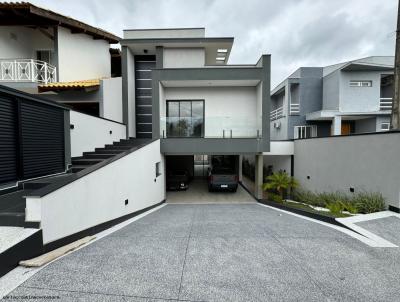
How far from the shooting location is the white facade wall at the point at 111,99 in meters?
10.8

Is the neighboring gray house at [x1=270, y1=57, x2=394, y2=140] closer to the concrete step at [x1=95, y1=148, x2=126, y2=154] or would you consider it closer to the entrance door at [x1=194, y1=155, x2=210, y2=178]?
the entrance door at [x1=194, y1=155, x2=210, y2=178]

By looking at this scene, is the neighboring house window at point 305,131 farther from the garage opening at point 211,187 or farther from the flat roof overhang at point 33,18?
the flat roof overhang at point 33,18

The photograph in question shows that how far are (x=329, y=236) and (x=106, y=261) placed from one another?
4918 mm

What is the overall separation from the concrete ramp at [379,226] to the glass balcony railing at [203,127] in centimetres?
632

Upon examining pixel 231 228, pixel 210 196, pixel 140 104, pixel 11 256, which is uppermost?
pixel 140 104

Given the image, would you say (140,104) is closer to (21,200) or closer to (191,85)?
(191,85)

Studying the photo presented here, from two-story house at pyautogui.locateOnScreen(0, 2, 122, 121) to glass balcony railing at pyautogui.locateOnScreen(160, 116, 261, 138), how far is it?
12.3ft

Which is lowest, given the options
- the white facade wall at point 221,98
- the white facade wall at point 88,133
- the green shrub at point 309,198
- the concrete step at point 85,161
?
the green shrub at point 309,198

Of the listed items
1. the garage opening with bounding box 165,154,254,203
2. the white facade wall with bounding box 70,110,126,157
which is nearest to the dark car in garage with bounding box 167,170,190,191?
the garage opening with bounding box 165,154,254,203

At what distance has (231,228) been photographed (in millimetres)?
5312

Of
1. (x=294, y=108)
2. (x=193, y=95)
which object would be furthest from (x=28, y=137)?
(x=294, y=108)

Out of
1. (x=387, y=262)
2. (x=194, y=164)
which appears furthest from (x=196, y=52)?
(x=387, y=262)

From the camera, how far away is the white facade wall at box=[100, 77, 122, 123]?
10820 mm

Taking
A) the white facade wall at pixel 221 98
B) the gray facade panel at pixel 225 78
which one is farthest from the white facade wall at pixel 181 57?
the gray facade panel at pixel 225 78
